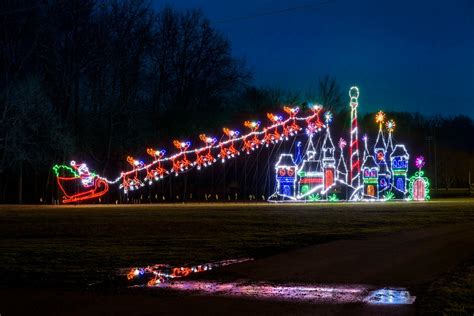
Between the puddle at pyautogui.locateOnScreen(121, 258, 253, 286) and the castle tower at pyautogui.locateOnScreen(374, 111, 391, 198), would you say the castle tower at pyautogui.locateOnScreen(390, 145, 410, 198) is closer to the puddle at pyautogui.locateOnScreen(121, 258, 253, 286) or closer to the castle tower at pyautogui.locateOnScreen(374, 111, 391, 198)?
the castle tower at pyautogui.locateOnScreen(374, 111, 391, 198)

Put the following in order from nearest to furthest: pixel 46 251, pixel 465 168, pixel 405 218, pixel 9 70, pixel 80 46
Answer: pixel 46 251, pixel 405 218, pixel 9 70, pixel 80 46, pixel 465 168

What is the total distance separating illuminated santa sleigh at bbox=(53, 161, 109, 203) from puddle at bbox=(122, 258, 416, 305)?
37.1 m

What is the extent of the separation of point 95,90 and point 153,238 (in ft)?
115

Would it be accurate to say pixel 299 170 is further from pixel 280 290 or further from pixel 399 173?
pixel 280 290

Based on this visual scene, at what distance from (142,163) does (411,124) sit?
170 feet

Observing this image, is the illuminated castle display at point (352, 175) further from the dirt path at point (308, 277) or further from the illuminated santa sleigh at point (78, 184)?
the dirt path at point (308, 277)

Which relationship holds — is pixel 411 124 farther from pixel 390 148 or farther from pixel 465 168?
pixel 390 148

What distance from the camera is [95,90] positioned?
54.0 metres

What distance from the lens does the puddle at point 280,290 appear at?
10.4m

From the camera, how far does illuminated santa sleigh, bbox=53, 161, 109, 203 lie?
161 ft

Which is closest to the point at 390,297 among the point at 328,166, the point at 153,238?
the point at 153,238

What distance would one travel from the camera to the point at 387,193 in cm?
5100

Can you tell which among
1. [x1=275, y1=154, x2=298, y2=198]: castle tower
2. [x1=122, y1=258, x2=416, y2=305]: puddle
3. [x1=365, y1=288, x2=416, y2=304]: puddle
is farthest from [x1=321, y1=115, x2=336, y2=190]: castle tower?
[x1=365, y1=288, x2=416, y2=304]: puddle

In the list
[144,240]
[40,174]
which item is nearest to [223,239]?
[144,240]
